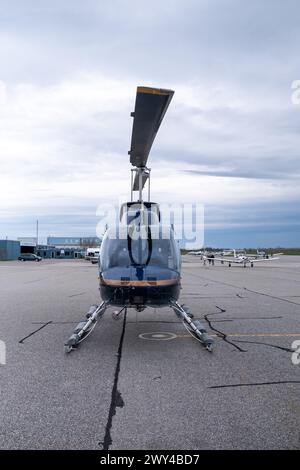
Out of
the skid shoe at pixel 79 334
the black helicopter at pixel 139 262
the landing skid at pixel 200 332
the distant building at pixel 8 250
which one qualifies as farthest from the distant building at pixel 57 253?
the landing skid at pixel 200 332

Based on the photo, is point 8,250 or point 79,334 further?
point 8,250

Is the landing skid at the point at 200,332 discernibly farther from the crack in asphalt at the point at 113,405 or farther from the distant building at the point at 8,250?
the distant building at the point at 8,250

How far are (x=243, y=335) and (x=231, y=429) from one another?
5.08m

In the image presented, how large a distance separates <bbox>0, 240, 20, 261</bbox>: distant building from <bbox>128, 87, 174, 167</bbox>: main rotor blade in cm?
8569

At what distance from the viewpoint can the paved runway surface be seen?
4.58 meters

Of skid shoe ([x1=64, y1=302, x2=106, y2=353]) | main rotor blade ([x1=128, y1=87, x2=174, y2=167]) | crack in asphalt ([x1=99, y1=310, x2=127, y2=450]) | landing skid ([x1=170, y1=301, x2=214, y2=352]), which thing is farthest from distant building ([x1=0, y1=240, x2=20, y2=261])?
crack in asphalt ([x1=99, y1=310, x2=127, y2=450])

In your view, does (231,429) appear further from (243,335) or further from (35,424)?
(243,335)

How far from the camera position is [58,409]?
209 inches

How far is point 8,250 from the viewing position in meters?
92.6

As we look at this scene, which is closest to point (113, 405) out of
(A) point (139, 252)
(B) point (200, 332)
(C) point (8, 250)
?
(B) point (200, 332)

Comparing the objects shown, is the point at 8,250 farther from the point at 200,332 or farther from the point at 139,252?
the point at 200,332

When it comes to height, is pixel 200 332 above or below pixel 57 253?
below

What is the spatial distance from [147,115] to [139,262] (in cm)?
329
